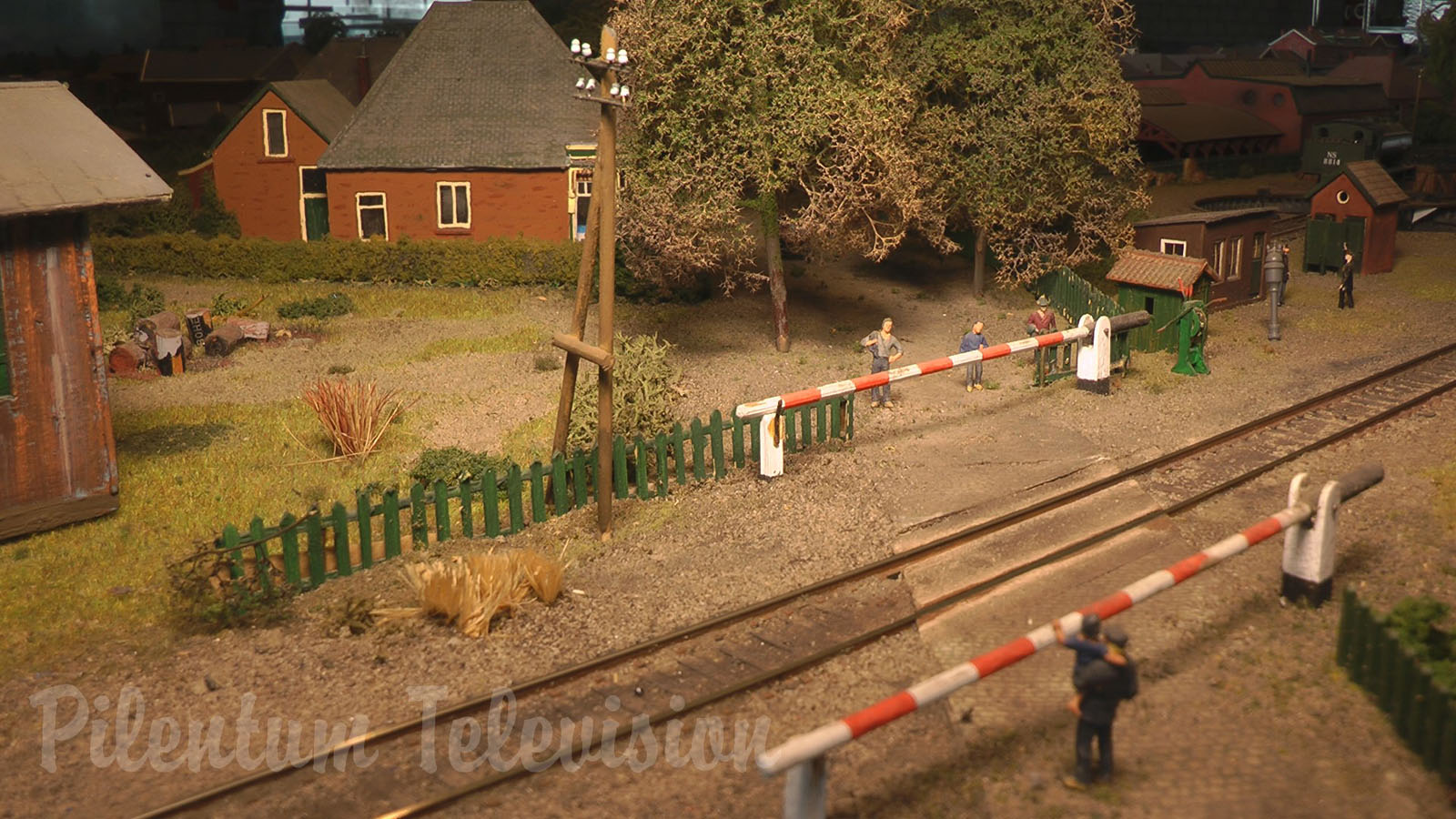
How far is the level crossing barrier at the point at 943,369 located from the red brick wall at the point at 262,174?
19961 mm

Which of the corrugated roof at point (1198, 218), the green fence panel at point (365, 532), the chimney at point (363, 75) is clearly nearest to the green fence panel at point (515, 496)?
the green fence panel at point (365, 532)

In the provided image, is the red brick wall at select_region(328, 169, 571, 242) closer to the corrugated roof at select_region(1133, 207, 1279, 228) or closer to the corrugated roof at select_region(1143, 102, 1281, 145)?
the corrugated roof at select_region(1133, 207, 1279, 228)

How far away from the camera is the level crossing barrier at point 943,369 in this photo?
17.7 meters

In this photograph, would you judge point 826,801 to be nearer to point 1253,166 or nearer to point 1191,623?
point 1191,623

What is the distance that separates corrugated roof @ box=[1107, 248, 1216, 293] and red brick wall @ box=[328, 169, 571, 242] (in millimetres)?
14228

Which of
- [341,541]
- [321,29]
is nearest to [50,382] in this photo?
[341,541]

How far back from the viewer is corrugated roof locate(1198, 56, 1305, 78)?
2004 inches

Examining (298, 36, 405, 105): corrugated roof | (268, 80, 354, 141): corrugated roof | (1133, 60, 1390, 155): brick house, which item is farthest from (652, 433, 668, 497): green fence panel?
(1133, 60, 1390, 155): brick house

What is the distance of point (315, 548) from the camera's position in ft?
48.5

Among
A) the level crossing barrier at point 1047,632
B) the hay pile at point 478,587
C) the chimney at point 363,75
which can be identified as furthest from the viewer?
the chimney at point 363,75

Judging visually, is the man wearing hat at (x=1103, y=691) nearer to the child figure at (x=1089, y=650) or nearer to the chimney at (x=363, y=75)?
the child figure at (x=1089, y=650)

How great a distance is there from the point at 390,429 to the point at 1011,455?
32.3 ft
